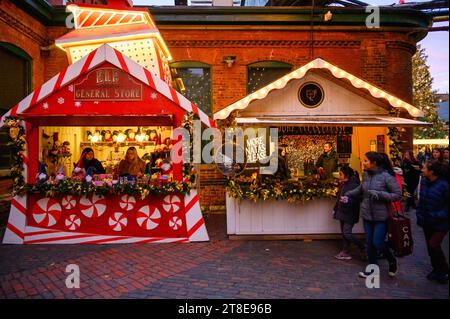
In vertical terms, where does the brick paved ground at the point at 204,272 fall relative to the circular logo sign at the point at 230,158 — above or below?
below

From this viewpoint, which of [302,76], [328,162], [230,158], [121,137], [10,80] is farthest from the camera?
[121,137]

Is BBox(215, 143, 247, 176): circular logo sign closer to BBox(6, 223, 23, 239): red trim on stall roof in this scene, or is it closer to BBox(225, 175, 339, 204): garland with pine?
BBox(225, 175, 339, 204): garland with pine

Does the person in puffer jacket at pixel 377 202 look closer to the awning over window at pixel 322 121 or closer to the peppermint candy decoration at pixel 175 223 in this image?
the awning over window at pixel 322 121

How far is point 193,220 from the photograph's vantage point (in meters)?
7.27

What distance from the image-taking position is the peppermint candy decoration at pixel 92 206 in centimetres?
724

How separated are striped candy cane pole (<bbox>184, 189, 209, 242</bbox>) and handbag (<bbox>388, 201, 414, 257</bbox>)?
3686 mm

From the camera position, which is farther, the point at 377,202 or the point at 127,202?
the point at 127,202

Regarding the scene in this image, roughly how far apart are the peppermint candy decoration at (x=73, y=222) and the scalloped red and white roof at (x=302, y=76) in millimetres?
3717

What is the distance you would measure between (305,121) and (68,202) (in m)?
5.44

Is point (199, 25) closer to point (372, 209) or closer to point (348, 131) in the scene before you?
point (348, 131)

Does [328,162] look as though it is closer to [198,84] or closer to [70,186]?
[198,84]

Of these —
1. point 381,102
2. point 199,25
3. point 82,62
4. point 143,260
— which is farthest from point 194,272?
point 199,25

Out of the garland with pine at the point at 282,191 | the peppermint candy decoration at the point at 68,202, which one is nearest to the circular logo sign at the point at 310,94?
the garland with pine at the point at 282,191

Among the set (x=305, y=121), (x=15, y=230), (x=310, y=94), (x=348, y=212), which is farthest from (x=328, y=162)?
(x=15, y=230)
